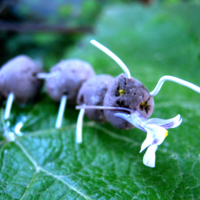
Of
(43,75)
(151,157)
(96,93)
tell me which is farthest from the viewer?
(43,75)

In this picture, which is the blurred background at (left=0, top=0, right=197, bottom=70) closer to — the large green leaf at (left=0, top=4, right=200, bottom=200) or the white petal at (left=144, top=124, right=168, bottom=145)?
the large green leaf at (left=0, top=4, right=200, bottom=200)

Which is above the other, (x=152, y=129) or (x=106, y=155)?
(x=152, y=129)

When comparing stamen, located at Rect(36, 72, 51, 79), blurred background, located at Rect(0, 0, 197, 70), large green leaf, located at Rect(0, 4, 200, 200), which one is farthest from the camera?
blurred background, located at Rect(0, 0, 197, 70)

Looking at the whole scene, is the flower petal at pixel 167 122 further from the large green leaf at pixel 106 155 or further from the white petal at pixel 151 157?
the large green leaf at pixel 106 155

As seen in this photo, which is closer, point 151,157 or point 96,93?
point 151,157

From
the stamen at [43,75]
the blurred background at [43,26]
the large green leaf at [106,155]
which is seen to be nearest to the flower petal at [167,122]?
the large green leaf at [106,155]

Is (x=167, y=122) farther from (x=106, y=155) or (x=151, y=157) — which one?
(x=106, y=155)

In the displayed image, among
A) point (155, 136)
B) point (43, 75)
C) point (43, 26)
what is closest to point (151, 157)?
point (155, 136)

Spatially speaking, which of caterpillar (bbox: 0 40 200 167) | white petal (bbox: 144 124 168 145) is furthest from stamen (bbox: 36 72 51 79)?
white petal (bbox: 144 124 168 145)
